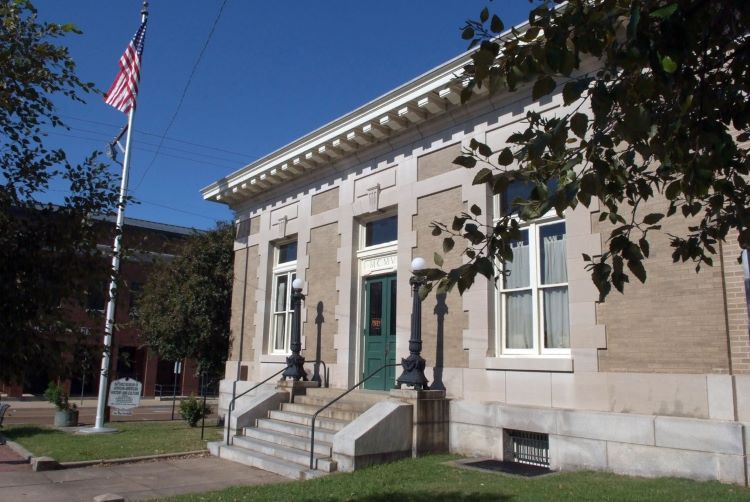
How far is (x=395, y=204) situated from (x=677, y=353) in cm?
683

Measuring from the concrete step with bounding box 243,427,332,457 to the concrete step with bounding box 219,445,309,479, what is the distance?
1.38 ft

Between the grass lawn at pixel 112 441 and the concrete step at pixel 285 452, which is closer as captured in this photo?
the concrete step at pixel 285 452

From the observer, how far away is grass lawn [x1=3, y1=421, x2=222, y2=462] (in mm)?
13430

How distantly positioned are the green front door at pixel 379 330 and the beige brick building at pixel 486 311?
38mm

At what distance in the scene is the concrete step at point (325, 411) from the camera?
12.2 metres

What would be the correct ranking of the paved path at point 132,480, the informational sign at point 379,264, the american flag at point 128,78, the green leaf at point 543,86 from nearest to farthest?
the green leaf at point 543,86
the paved path at point 132,480
the informational sign at point 379,264
the american flag at point 128,78

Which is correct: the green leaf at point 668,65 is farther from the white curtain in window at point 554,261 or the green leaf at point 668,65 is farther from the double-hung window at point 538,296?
the white curtain in window at point 554,261

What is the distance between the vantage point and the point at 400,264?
1368cm

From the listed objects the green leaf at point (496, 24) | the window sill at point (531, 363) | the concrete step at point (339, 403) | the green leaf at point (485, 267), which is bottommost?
the concrete step at point (339, 403)

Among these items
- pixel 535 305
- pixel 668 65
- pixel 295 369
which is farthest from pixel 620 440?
pixel 295 369

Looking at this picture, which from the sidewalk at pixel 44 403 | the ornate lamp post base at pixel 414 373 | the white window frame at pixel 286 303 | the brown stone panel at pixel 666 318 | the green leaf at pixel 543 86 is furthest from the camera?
the sidewalk at pixel 44 403

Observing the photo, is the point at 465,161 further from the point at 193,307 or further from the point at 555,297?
the point at 193,307

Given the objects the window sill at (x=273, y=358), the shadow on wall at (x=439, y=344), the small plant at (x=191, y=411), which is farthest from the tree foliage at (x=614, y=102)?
the small plant at (x=191, y=411)

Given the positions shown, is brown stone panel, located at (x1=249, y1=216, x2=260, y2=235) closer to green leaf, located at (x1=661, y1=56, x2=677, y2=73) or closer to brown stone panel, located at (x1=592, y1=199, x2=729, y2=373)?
brown stone panel, located at (x1=592, y1=199, x2=729, y2=373)
